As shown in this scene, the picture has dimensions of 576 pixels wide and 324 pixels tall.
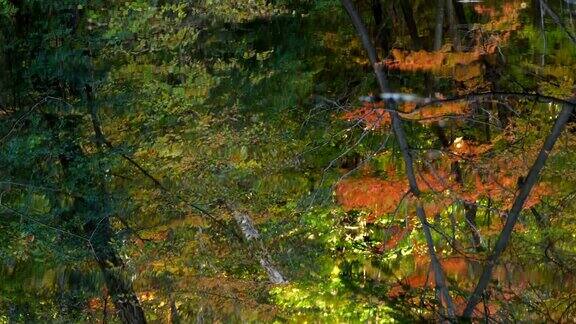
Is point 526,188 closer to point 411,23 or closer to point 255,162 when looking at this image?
point 255,162

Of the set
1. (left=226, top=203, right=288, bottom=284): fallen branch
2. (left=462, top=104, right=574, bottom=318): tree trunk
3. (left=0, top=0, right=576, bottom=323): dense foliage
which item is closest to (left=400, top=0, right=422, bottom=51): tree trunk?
(left=0, top=0, right=576, bottom=323): dense foliage

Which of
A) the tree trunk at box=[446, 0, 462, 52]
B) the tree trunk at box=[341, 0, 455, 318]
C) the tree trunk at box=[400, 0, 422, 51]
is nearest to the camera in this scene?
the tree trunk at box=[341, 0, 455, 318]

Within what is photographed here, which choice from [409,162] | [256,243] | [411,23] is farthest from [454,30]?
[256,243]

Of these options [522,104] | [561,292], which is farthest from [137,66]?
[561,292]

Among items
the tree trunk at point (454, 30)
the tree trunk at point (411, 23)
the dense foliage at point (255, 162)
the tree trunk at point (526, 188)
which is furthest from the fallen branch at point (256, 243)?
the tree trunk at point (526, 188)

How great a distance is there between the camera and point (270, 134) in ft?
34.3

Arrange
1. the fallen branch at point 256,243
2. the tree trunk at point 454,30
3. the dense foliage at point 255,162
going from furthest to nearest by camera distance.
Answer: the fallen branch at point 256,243
the tree trunk at point 454,30
the dense foliage at point 255,162

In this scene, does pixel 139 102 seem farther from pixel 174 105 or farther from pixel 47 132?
pixel 47 132

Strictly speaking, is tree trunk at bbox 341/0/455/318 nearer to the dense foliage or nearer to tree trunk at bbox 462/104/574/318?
tree trunk at bbox 462/104/574/318

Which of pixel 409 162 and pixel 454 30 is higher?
Answer: pixel 454 30

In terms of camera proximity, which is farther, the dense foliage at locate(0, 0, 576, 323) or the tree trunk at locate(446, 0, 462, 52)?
the tree trunk at locate(446, 0, 462, 52)

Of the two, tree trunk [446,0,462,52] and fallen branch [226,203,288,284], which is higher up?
tree trunk [446,0,462,52]

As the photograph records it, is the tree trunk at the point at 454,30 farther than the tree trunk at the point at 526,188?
Yes

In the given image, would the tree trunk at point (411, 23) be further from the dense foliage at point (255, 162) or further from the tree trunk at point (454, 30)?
the tree trunk at point (454, 30)
